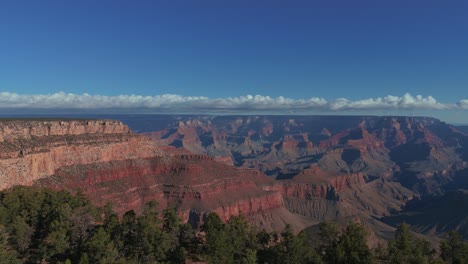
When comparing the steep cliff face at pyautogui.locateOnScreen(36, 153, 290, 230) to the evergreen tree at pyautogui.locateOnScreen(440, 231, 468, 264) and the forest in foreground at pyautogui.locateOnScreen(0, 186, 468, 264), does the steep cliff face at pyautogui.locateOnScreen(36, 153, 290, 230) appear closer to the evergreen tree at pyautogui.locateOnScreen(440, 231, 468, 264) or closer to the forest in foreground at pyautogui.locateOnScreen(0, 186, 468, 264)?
the forest in foreground at pyautogui.locateOnScreen(0, 186, 468, 264)

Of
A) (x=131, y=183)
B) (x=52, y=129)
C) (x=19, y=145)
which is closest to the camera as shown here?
(x=19, y=145)

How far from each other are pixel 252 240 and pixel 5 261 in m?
43.8

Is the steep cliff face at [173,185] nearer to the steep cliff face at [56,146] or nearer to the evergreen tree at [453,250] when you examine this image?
the steep cliff face at [56,146]

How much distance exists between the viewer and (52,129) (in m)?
139

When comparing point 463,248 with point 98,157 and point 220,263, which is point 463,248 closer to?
point 220,263

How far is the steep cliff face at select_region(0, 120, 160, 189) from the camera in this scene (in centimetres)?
11138

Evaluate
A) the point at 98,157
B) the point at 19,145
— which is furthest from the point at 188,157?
the point at 19,145

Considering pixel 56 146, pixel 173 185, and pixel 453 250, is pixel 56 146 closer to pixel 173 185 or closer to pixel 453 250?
pixel 173 185

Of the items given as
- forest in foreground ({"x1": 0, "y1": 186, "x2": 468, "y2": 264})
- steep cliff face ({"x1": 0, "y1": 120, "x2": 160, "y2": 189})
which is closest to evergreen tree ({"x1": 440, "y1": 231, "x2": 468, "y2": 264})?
forest in foreground ({"x1": 0, "y1": 186, "x2": 468, "y2": 264})

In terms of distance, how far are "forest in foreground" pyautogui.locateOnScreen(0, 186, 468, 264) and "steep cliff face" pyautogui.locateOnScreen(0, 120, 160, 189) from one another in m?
29.6

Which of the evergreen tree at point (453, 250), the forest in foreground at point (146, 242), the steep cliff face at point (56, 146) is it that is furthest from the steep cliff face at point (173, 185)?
the evergreen tree at point (453, 250)

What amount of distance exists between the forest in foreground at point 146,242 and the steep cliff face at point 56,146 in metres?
29.6

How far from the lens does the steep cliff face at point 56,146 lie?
111 meters

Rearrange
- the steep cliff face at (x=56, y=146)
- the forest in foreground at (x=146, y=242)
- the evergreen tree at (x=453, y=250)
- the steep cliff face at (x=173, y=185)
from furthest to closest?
the steep cliff face at (x=173, y=185), the steep cliff face at (x=56, y=146), the evergreen tree at (x=453, y=250), the forest in foreground at (x=146, y=242)
